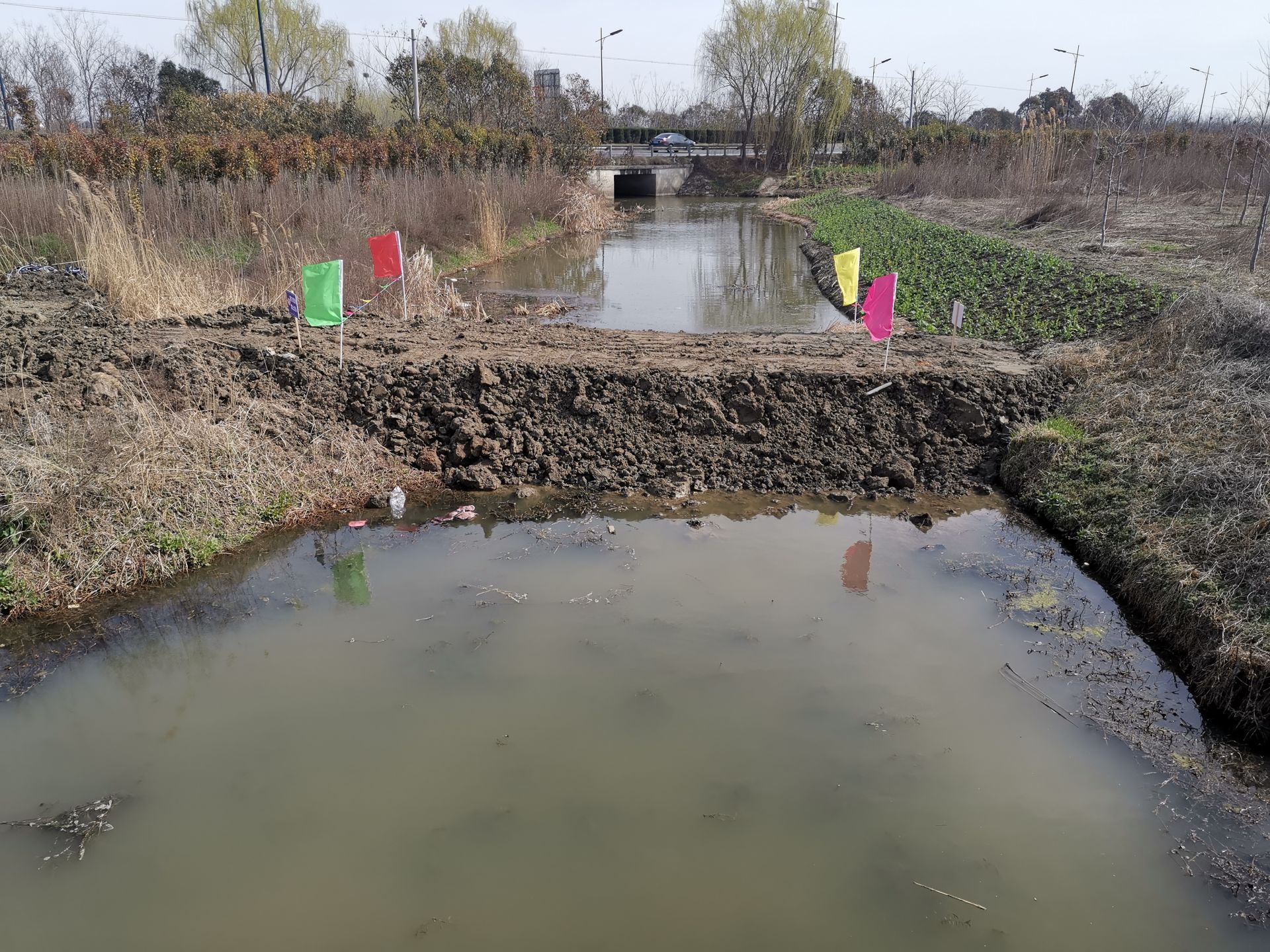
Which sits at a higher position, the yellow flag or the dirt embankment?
the yellow flag

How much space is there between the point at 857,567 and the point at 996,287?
27.3 feet

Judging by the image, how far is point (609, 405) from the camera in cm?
787

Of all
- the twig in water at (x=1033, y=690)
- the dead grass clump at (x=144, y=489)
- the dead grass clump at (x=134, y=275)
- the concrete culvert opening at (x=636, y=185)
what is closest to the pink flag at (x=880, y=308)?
the twig in water at (x=1033, y=690)

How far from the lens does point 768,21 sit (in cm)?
4481

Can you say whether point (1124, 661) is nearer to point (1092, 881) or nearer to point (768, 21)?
point (1092, 881)

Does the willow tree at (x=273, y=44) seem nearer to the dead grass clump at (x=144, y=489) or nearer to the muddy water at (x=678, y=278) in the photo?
the muddy water at (x=678, y=278)

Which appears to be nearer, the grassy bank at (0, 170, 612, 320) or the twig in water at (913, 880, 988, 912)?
the twig in water at (913, 880, 988, 912)

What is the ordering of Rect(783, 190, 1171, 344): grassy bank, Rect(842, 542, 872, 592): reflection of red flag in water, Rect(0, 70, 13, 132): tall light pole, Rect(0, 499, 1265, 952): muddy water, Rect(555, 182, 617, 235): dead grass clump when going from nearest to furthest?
Rect(0, 499, 1265, 952): muddy water → Rect(842, 542, 872, 592): reflection of red flag in water → Rect(783, 190, 1171, 344): grassy bank → Rect(555, 182, 617, 235): dead grass clump → Rect(0, 70, 13, 132): tall light pole

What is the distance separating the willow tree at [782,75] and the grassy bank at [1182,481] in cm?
3642

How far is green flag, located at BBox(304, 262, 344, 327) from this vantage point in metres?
7.51

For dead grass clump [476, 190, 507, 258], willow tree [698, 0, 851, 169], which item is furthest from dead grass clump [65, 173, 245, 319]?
willow tree [698, 0, 851, 169]

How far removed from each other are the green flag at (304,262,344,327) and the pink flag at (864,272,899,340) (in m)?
4.82

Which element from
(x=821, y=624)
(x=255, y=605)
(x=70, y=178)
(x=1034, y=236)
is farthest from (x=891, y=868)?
(x=1034, y=236)

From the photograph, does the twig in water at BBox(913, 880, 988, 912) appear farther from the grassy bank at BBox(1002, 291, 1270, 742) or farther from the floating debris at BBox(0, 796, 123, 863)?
the floating debris at BBox(0, 796, 123, 863)
